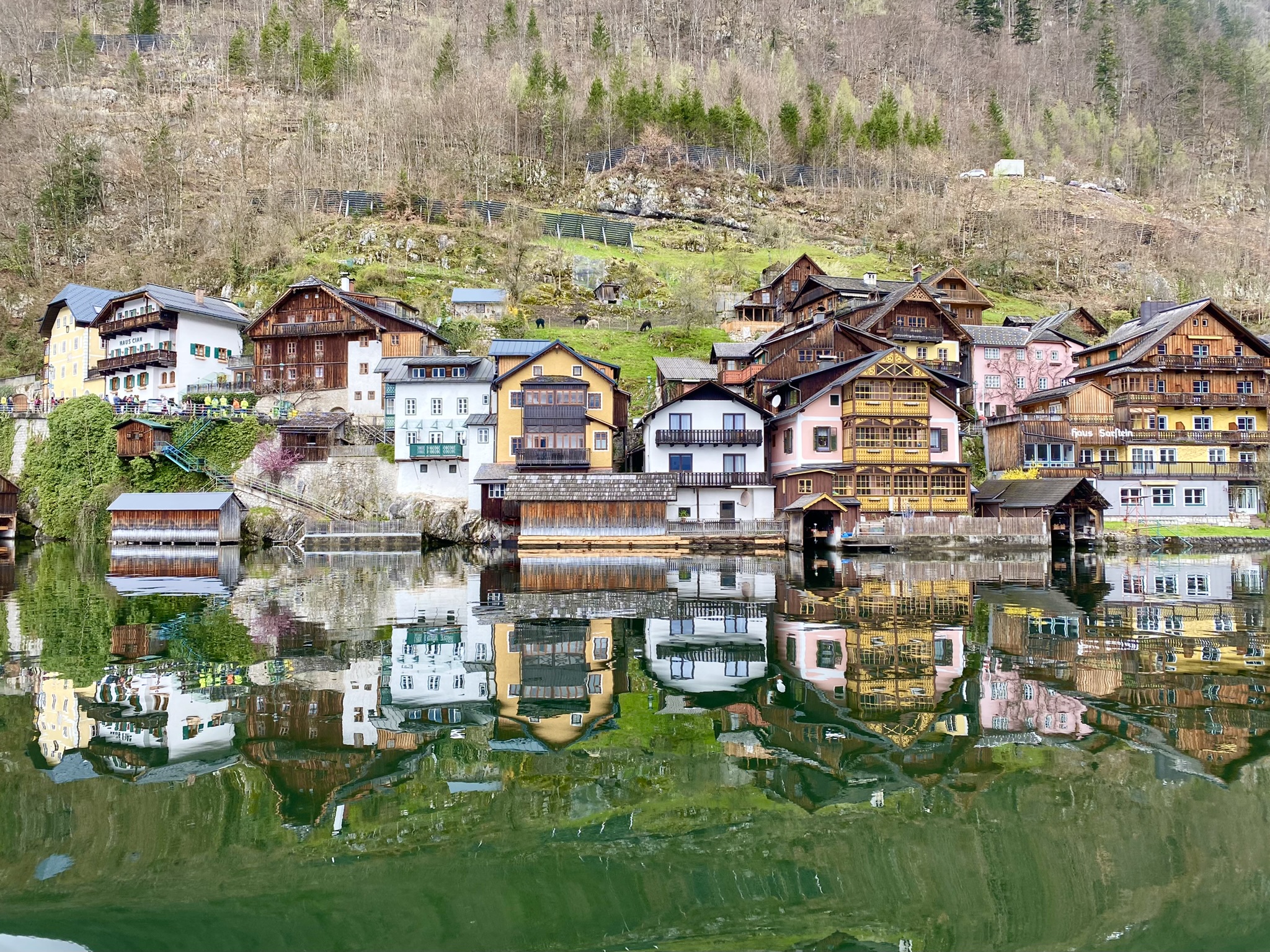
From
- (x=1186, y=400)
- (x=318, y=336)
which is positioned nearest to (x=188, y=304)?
(x=318, y=336)

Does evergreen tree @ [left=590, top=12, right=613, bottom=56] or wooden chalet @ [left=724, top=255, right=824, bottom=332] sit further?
evergreen tree @ [left=590, top=12, right=613, bottom=56]

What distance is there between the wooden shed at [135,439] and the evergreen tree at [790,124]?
94775 mm

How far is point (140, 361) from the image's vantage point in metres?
68.9

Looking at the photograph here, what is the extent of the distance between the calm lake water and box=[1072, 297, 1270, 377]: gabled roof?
49376 mm

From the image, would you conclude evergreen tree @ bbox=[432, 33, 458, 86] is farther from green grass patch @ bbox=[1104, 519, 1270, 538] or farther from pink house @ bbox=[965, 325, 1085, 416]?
green grass patch @ bbox=[1104, 519, 1270, 538]

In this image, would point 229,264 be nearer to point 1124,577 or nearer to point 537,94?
point 537,94

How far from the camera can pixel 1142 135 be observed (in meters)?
137

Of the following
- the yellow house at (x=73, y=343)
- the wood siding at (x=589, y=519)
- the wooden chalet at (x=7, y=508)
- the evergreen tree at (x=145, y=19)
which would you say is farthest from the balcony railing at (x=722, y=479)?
the evergreen tree at (x=145, y=19)

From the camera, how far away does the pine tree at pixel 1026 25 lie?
164875mm

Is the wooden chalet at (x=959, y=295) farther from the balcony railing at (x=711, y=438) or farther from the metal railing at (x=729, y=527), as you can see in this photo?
the metal railing at (x=729, y=527)

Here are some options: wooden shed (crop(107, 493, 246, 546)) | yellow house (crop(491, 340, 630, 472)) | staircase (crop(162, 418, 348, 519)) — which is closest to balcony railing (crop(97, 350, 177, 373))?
staircase (crop(162, 418, 348, 519))

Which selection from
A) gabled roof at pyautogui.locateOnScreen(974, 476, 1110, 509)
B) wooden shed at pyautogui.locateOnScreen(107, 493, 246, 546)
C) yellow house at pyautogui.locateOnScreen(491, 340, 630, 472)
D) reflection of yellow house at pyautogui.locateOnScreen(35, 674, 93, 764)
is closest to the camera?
reflection of yellow house at pyautogui.locateOnScreen(35, 674, 93, 764)

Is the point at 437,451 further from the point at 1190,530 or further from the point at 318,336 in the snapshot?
the point at 1190,530

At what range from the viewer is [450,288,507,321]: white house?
8094 centimetres
